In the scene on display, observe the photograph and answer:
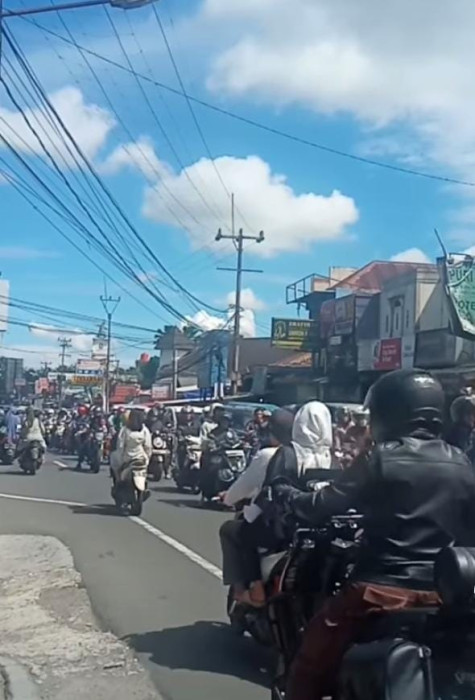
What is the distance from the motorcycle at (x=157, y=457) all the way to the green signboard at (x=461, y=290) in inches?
298

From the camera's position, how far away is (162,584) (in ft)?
32.1

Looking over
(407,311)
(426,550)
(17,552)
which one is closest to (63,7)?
(17,552)

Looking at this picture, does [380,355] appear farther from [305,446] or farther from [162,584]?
[305,446]

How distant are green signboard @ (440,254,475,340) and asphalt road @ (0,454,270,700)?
341 inches

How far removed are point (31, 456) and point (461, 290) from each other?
11.3 metres

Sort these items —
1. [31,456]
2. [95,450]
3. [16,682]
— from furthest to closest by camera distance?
[95,450] < [31,456] < [16,682]

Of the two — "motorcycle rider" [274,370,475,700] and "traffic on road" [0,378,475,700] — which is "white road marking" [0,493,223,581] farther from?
"motorcycle rider" [274,370,475,700]

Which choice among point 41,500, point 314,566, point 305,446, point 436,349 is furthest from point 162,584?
point 436,349

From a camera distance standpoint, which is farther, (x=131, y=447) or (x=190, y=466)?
(x=190, y=466)

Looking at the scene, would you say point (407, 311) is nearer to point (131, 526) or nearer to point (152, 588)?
point (131, 526)

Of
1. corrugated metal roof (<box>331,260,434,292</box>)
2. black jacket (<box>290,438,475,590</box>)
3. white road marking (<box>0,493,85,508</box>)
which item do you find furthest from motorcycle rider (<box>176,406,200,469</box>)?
corrugated metal roof (<box>331,260,434,292</box>)

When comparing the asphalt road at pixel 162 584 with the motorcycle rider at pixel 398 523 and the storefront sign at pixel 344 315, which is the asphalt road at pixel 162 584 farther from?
the storefront sign at pixel 344 315

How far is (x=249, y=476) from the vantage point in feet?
23.5

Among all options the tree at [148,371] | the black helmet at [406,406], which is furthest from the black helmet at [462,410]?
the tree at [148,371]
